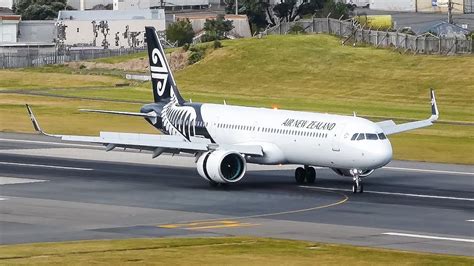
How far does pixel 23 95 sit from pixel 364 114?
3603 cm

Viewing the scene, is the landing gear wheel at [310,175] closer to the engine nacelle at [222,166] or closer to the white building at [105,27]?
the engine nacelle at [222,166]

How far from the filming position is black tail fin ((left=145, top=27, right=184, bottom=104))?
7356 centimetres

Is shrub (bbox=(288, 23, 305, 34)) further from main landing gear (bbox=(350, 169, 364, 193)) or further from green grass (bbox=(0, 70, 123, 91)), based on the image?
main landing gear (bbox=(350, 169, 364, 193))

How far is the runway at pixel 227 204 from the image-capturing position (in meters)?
49.6

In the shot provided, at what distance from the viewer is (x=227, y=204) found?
58.2m

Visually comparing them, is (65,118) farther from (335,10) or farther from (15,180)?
(335,10)

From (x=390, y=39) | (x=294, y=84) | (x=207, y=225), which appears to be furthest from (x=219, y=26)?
(x=207, y=225)

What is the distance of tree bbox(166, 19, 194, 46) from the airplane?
112 meters

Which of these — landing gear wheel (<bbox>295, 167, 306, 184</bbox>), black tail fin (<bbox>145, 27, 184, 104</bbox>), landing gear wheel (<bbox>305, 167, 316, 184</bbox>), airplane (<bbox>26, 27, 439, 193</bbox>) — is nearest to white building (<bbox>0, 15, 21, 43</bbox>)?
black tail fin (<bbox>145, 27, 184, 104</bbox>)

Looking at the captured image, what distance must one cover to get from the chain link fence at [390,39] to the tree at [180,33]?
21.4 m

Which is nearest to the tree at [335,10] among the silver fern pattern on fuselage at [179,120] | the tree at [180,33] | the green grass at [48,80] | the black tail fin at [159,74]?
the tree at [180,33]

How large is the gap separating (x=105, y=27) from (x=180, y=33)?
16.5m

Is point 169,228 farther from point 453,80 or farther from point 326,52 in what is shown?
point 326,52

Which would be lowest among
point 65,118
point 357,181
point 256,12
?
point 256,12
